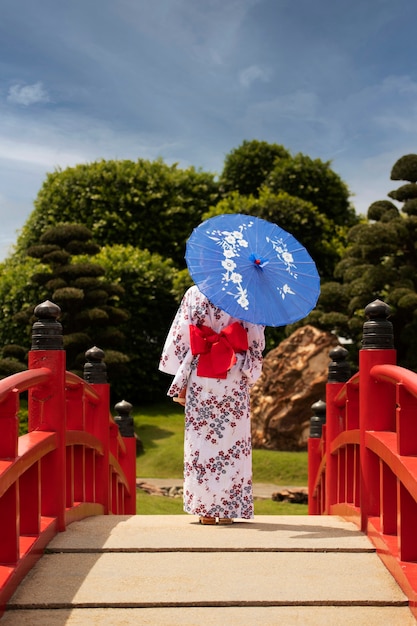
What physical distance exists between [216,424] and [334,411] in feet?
4.86

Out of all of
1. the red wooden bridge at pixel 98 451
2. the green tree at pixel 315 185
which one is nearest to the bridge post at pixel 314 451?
the red wooden bridge at pixel 98 451

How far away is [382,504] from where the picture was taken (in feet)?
12.6

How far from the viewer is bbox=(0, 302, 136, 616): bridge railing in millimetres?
3299

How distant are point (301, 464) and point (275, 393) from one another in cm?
174

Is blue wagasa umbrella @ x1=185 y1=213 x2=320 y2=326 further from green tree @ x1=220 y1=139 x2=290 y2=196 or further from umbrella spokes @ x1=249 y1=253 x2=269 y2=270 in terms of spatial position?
green tree @ x1=220 y1=139 x2=290 y2=196

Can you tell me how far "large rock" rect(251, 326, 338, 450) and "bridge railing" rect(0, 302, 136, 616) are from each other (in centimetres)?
784

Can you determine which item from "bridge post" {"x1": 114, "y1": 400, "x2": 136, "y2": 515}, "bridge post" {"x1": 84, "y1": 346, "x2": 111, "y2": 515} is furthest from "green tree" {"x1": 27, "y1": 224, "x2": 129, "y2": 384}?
"bridge post" {"x1": 84, "y1": 346, "x2": 111, "y2": 515}

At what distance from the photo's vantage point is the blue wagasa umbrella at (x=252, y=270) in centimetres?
A: 459

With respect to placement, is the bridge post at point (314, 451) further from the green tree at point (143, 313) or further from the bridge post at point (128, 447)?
the green tree at point (143, 313)

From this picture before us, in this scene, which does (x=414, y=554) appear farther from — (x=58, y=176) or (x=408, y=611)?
(x=58, y=176)

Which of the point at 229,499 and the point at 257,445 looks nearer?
the point at 229,499

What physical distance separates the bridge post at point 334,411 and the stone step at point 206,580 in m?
1.88

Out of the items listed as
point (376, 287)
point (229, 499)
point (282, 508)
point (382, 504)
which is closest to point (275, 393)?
point (376, 287)

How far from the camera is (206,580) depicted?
133 inches
